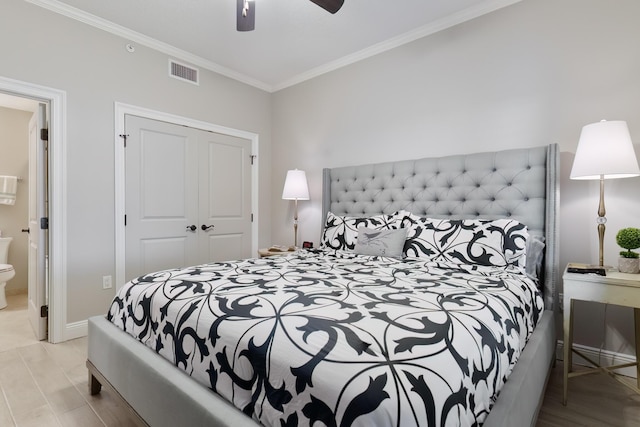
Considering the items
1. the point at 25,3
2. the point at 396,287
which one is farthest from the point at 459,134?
the point at 25,3

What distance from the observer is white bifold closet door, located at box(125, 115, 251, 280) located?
3.08 m

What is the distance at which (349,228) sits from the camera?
9.27ft

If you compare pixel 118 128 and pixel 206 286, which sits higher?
pixel 118 128

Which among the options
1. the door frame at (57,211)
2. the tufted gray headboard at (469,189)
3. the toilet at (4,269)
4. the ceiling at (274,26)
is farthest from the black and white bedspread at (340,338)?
the toilet at (4,269)

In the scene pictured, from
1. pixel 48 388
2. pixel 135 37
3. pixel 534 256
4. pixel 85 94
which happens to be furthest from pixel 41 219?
pixel 534 256

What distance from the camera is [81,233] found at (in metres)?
2.73

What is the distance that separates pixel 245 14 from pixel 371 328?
6.07ft

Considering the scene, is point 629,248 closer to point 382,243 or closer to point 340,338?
point 382,243

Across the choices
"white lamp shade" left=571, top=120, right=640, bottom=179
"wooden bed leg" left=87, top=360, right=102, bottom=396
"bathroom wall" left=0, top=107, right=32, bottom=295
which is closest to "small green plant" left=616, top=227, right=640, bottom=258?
"white lamp shade" left=571, top=120, right=640, bottom=179

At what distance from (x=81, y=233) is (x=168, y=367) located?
2048mm

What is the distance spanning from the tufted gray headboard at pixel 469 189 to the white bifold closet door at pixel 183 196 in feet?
4.18

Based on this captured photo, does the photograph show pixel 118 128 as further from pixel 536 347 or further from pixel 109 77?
pixel 536 347

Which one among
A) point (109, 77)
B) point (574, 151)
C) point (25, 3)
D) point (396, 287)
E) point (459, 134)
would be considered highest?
point (25, 3)

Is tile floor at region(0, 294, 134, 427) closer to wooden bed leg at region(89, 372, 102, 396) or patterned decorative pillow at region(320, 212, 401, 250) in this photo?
wooden bed leg at region(89, 372, 102, 396)
